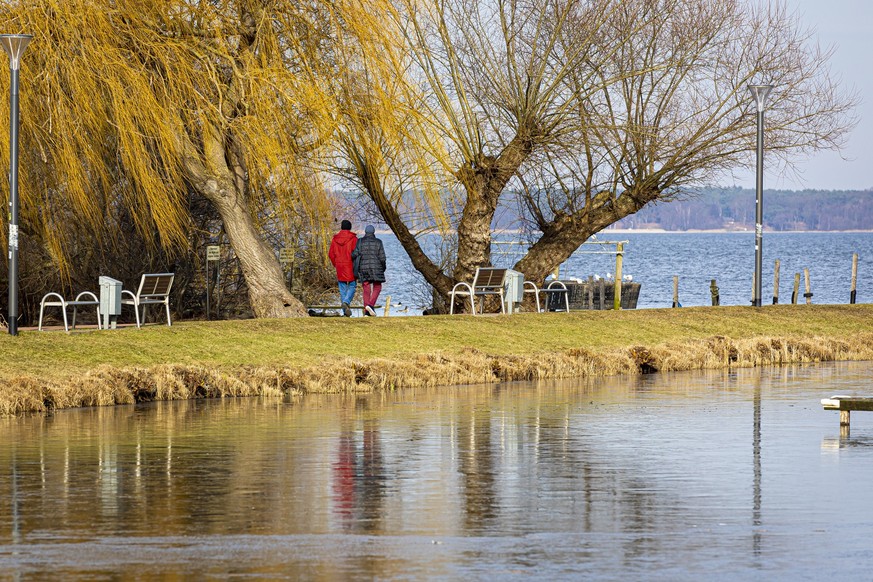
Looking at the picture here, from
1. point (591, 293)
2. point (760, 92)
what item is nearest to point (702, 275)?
point (591, 293)

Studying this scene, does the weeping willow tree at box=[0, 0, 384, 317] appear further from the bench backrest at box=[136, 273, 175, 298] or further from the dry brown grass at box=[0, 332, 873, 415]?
the dry brown grass at box=[0, 332, 873, 415]

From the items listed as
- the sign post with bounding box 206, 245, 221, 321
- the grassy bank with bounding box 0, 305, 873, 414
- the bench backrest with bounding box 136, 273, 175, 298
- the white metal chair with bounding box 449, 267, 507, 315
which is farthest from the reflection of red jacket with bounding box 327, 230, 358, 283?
the bench backrest with bounding box 136, 273, 175, 298

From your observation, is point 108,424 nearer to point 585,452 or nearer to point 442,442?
point 442,442

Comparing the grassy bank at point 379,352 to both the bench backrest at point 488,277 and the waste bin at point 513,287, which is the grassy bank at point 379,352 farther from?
the waste bin at point 513,287

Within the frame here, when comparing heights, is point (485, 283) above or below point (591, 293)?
above

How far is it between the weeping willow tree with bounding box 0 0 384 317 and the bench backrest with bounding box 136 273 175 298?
122cm

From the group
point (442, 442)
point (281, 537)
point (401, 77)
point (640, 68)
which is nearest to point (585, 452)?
point (442, 442)

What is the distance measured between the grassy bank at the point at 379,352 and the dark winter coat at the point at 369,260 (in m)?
2.47

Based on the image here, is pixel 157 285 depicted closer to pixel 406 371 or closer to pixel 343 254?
pixel 343 254

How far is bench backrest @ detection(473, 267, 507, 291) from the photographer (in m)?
28.3

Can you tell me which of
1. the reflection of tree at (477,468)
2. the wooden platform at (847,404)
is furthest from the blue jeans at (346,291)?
the wooden platform at (847,404)

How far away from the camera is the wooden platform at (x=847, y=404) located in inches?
585

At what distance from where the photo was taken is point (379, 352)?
2212 centimetres

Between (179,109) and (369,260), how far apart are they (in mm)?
4696
